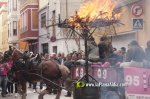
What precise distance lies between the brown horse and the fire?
435 centimetres

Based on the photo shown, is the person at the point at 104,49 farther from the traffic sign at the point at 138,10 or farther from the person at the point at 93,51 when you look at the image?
the traffic sign at the point at 138,10

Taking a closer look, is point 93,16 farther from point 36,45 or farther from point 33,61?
point 36,45

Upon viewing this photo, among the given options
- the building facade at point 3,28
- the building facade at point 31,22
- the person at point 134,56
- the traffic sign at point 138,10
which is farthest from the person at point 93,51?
the building facade at point 3,28

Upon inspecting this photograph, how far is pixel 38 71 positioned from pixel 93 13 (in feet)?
16.6

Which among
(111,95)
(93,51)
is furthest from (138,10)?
(111,95)

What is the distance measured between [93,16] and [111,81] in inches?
75.9

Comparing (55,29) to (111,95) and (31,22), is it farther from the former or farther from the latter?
(111,95)

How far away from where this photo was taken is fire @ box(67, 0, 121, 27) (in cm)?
727

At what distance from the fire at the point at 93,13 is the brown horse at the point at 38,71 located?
171 inches

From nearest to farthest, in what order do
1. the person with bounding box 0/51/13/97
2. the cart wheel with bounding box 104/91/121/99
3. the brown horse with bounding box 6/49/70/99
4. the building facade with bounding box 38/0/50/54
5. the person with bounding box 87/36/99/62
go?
the cart wheel with bounding box 104/91/121/99 < the person with bounding box 87/36/99/62 < the brown horse with bounding box 6/49/70/99 < the person with bounding box 0/51/13/97 < the building facade with bounding box 38/0/50/54

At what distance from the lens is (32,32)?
1486 inches

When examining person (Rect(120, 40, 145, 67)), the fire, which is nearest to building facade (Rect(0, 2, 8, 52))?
person (Rect(120, 40, 145, 67))

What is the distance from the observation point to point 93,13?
24.6ft

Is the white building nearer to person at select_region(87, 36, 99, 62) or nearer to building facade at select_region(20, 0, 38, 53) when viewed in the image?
building facade at select_region(20, 0, 38, 53)
